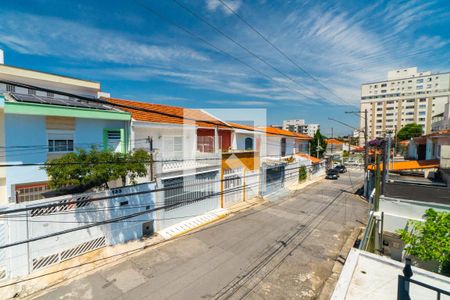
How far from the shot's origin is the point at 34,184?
29.6 ft

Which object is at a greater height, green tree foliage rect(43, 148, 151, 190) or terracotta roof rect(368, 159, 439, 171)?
green tree foliage rect(43, 148, 151, 190)

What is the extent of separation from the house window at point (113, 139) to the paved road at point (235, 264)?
5.60 m

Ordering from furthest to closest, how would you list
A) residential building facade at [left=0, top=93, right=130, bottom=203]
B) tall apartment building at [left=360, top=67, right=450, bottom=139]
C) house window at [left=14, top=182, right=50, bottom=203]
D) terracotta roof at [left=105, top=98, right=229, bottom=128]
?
tall apartment building at [left=360, top=67, right=450, bottom=139], terracotta roof at [left=105, top=98, right=229, bottom=128], house window at [left=14, top=182, right=50, bottom=203], residential building facade at [left=0, top=93, right=130, bottom=203]

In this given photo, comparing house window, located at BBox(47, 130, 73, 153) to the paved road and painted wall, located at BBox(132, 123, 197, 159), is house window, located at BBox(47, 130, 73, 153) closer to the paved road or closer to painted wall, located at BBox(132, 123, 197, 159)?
painted wall, located at BBox(132, 123, 197, 159)

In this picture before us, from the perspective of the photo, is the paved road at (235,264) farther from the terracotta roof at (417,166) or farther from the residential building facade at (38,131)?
the terracotta roof at (417,166)

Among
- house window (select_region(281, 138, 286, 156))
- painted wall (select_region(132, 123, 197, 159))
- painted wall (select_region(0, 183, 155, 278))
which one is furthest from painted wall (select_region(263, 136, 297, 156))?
painted wall (select_region(0, 183, 155, 278))

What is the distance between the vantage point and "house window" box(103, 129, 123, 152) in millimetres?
10750

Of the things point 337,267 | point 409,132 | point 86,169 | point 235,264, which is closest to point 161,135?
point 86,169

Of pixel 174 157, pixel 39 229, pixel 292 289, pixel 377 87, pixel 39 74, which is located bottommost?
pixel 292 289

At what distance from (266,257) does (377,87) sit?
84438 millimetres

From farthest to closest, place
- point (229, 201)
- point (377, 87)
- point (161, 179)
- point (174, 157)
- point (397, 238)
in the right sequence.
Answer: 1. point (377, 87)
2. point (229, 201)
3. point (174, 157)
4. point (161, 179)
5. point (397, 238)

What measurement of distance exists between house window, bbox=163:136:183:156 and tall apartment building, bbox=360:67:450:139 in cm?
6244

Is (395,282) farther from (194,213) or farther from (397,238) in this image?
(194,213)

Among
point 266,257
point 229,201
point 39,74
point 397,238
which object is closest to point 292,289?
point 266,257
